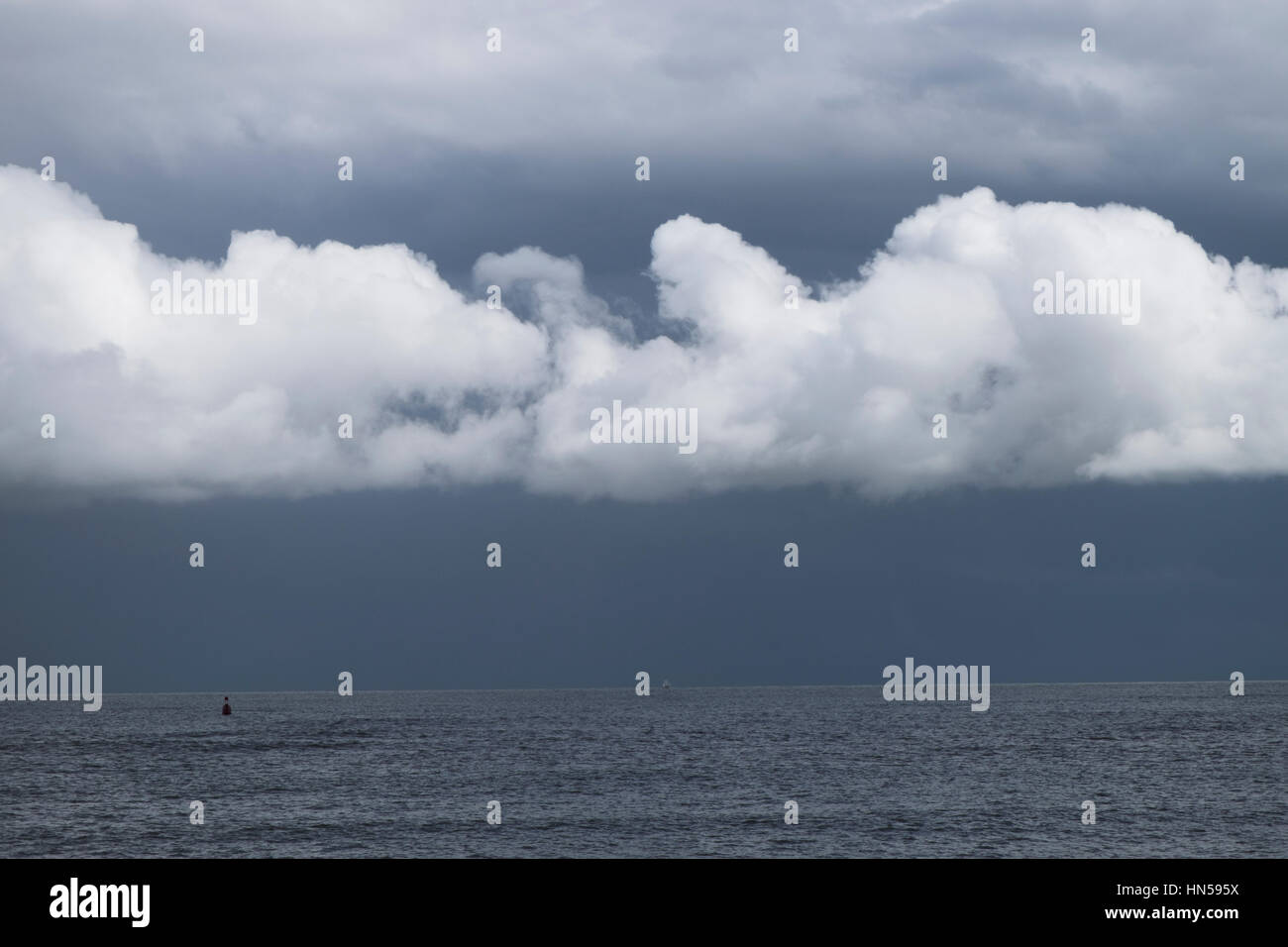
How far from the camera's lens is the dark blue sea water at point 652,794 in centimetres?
5969

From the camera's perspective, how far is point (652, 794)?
78.6 m

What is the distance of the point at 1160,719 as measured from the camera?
18412 cm

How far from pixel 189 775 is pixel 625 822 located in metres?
45.1

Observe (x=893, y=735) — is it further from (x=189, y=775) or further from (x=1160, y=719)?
(x=189, y=775)

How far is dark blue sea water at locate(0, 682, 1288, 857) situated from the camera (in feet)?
196

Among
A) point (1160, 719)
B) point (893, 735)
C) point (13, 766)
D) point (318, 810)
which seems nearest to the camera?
point (318, 810)
